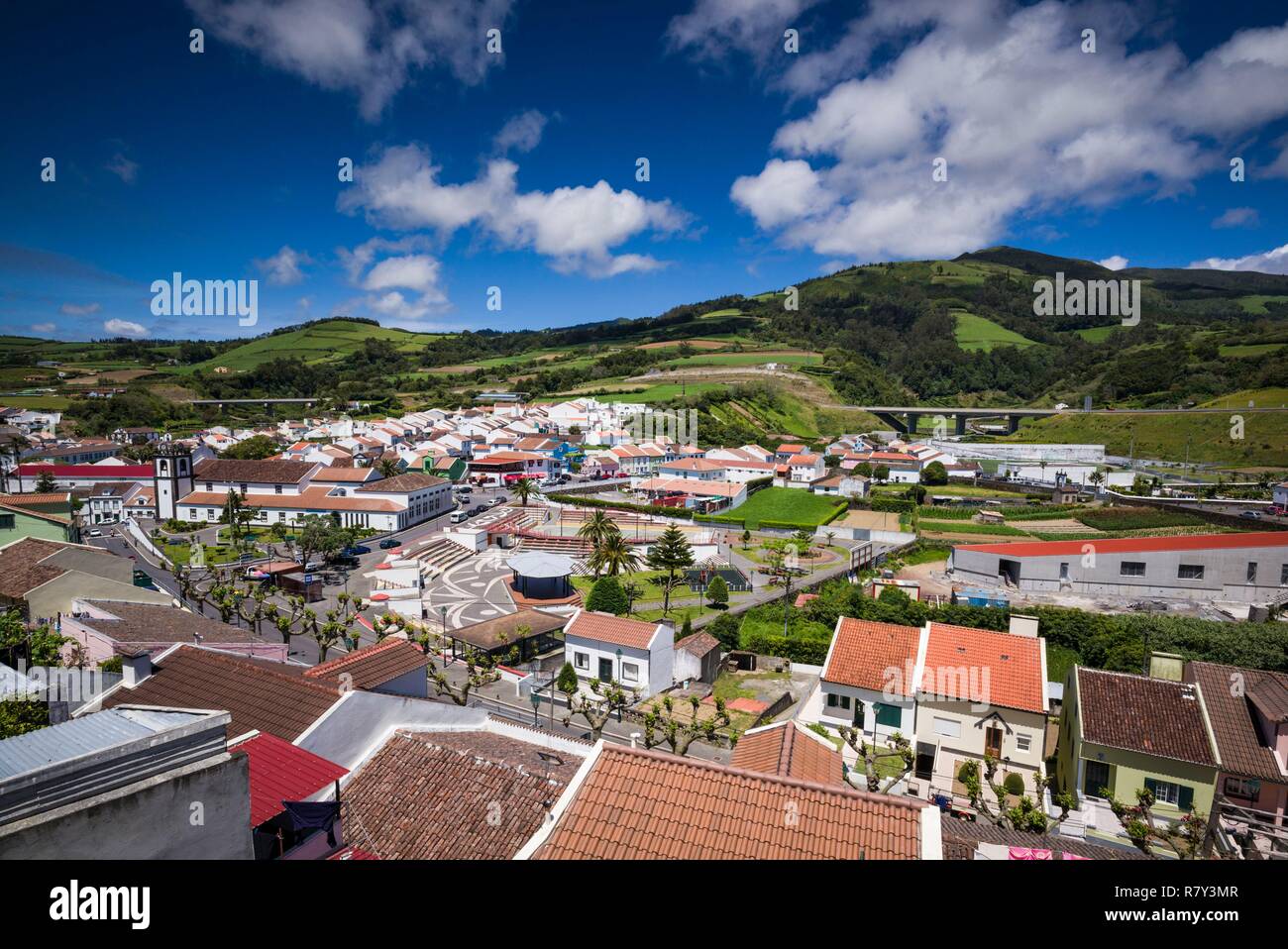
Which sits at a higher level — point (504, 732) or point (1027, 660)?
point (504, 732)

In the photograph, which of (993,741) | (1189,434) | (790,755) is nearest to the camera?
(790,755)

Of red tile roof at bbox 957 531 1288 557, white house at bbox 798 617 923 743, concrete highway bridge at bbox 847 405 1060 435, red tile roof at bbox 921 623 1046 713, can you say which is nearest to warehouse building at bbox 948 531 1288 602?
red tile roof at bbox 957 531 1288 557

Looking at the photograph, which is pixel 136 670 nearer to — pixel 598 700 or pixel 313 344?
pixel 598 700

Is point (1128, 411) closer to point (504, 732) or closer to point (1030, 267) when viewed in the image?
point (504, 732)

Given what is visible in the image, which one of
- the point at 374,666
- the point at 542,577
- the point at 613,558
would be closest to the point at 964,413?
the point at 613,558

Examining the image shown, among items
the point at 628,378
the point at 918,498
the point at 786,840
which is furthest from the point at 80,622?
the point at 628,378

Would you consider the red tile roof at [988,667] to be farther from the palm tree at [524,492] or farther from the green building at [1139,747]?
the palm tree at [524,492]
